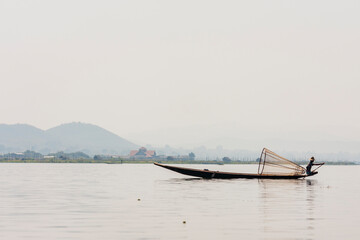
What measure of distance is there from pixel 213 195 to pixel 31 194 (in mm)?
17904

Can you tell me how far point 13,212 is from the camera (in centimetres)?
4069

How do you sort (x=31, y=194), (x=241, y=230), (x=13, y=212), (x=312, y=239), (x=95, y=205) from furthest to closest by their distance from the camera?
1. (x=31, y=194)
2. (x=95, y=205)
3. (x=13, y=212)
4. (x=241, y=230)
5. (x=312, y=239)

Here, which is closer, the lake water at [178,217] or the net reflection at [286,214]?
the lake water at [178,217]

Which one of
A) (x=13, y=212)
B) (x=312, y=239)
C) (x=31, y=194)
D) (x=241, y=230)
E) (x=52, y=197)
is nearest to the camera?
(x=312, y=239)

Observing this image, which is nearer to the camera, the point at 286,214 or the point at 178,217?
the point at 178,217

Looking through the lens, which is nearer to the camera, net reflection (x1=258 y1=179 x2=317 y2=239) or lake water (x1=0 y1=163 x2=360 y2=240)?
lake water (x1=0 y1=163 x2=360 y2=240)

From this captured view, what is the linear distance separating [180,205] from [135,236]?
1709 cm

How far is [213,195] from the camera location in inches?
2243

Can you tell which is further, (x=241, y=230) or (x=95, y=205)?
(x=95, y=205)

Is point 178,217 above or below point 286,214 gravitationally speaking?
below

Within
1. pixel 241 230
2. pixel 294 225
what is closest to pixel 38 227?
pixel 241 230

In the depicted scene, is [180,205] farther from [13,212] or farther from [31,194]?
[31,194]

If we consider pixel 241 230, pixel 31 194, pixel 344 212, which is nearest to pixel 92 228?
pixel 241 230

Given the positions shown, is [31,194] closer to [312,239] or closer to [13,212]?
[13,212]
